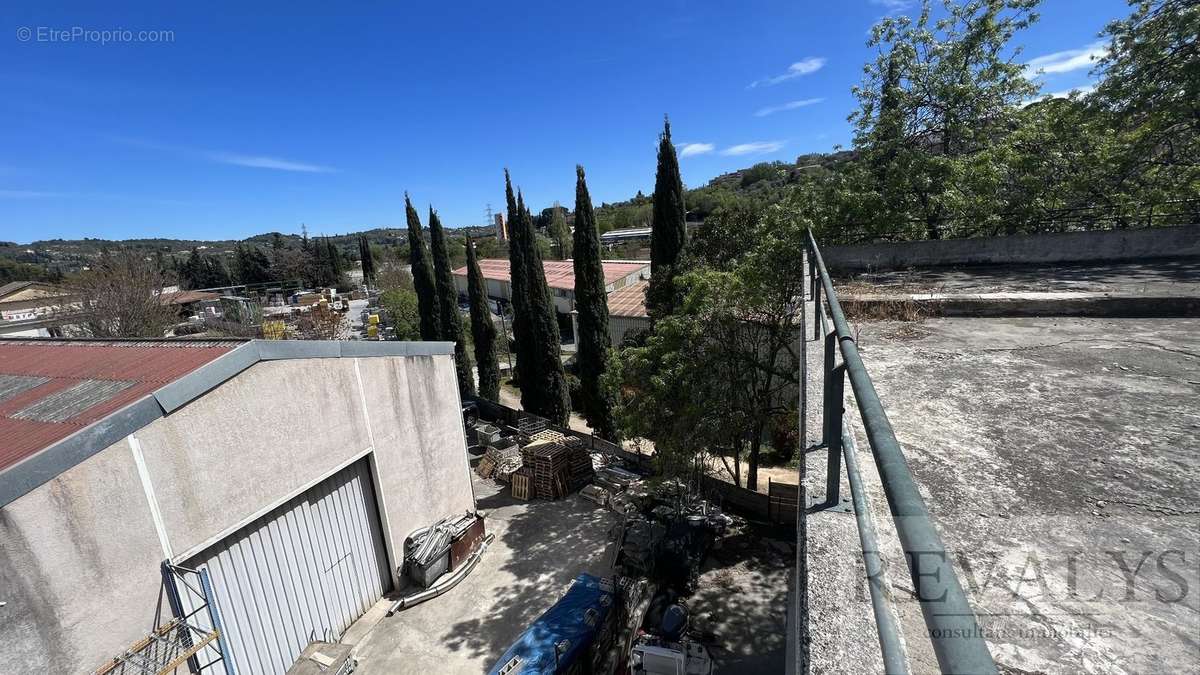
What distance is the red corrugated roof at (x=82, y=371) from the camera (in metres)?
4.66

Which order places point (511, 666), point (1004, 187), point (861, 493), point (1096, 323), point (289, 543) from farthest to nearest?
1. point (1004, 187)
2. point (289, 543)
3. point (511, 666)
4. point (1096, 323)
5. point (861, 493)

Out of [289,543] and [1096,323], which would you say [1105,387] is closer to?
[1096,323]

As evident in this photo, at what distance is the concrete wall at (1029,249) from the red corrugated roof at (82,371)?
9564 mm

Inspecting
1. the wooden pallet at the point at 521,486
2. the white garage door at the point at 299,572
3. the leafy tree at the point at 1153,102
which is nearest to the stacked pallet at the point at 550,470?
the wooden pallet at the point at 521,486

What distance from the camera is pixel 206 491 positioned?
5.46 m

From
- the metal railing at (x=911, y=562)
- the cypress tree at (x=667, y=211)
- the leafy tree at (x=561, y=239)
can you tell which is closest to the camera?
the metal railing at (x=911, y=562)

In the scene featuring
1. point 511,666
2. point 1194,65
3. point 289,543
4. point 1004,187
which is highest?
point 1194,65

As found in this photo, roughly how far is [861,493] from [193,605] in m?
7.02

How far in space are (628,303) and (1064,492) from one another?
872 inches

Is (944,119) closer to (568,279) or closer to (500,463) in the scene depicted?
(500,463)

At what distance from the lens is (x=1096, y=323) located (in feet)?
13.3

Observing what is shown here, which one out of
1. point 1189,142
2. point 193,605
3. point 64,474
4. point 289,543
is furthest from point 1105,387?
point 1189,142

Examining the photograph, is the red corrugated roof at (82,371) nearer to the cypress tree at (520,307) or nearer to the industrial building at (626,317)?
the cypress tree at (520,307)

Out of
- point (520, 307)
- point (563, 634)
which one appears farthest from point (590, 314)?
point (563, 634)
